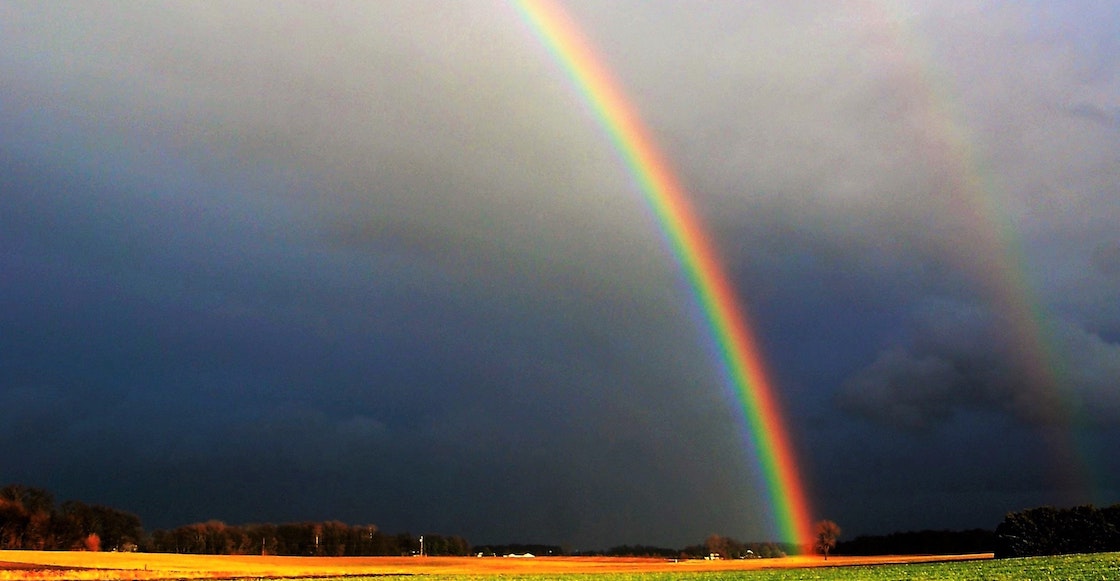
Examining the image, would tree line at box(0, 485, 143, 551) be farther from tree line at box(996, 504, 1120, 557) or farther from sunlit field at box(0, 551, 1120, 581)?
tree line at box(996, 504, 1120, 557)

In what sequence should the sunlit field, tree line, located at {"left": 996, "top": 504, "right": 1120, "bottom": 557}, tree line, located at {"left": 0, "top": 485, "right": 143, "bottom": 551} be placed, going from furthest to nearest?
1. tree line, located at {"left": 0, "top": 485, "right": 143, "bottom": 551}
2. tree line, located at {"left": 996, "top": 504, "right": 1120, "bottom": 557}
3. the sunlit field

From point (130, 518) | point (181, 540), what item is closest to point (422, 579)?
point (130, 518)

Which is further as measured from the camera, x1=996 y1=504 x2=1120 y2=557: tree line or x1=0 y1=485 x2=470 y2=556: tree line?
x1=0 y1=485 x2=470 y2=556: tree line

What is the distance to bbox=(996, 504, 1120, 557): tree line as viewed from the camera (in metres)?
109

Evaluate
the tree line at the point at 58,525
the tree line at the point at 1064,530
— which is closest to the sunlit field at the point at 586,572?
the tree line at the point at 1064,530

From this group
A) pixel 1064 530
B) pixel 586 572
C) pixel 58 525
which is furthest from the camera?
pixel 58 525

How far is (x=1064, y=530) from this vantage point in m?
110

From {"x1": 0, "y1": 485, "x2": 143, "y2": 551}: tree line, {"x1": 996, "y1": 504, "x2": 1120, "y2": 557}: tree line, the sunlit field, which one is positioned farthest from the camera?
{"x1": 0, "y1": 485, "x2": 143, "y2": 551}: tree line

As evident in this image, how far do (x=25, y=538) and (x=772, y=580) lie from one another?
450 ft

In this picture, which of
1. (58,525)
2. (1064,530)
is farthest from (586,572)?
(58,525)

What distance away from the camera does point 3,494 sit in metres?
159

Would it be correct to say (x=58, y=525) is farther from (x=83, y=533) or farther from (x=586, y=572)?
(x=586, y=572)

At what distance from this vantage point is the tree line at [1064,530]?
109m

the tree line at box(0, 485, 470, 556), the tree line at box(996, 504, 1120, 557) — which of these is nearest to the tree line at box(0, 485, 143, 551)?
the tree line at box(0, 485, 470, 556)
